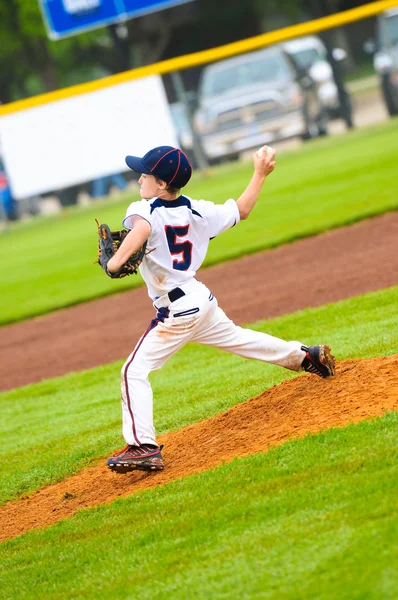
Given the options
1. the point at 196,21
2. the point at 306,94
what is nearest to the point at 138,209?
the point at 306,94

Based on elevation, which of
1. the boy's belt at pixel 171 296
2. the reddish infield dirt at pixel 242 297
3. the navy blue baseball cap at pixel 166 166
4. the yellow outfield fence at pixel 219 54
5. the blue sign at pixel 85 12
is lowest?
the reddish infield dirt at pixel 242 297

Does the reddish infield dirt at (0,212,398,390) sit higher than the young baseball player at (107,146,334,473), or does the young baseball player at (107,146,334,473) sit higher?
the young baseball player at (107,146,334,473)

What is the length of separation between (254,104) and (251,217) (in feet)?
20.9

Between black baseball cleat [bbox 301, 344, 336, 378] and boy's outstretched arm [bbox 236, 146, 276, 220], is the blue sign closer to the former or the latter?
boy's outstretched arm [bbox 236, 146, 276, 220]

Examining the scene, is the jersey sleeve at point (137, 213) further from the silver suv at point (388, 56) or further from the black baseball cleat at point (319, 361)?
the silver suv at point (388, 56)

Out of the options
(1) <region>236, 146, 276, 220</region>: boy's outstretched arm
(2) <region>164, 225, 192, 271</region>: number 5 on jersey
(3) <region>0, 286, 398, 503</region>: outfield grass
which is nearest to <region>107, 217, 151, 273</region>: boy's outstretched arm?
(2) <region>164, 225, 192, 271</region>: number 5 on jersey

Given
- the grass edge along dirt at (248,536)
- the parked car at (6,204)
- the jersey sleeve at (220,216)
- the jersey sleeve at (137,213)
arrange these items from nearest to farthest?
the grass edge along dirt at (248,536) < the jersey sleeve at (137,213) < the jersey sleeve at (220,216) < the parked car at (6,204)

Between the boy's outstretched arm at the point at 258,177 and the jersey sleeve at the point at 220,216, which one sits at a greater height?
the boy's outstretched arm at the point at 258,177

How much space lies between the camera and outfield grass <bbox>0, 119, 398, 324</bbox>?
13797 mm

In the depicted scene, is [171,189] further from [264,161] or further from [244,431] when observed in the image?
[244,431]

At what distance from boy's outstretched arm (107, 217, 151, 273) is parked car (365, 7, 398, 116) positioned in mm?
17399

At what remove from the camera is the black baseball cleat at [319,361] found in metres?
5.71

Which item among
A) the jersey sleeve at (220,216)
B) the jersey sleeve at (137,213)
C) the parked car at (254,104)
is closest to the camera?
the jersey sleeve at (137,213)

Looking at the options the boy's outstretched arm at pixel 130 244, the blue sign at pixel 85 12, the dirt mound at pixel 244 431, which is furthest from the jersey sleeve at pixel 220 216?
the blue sign at pixel 85 12
